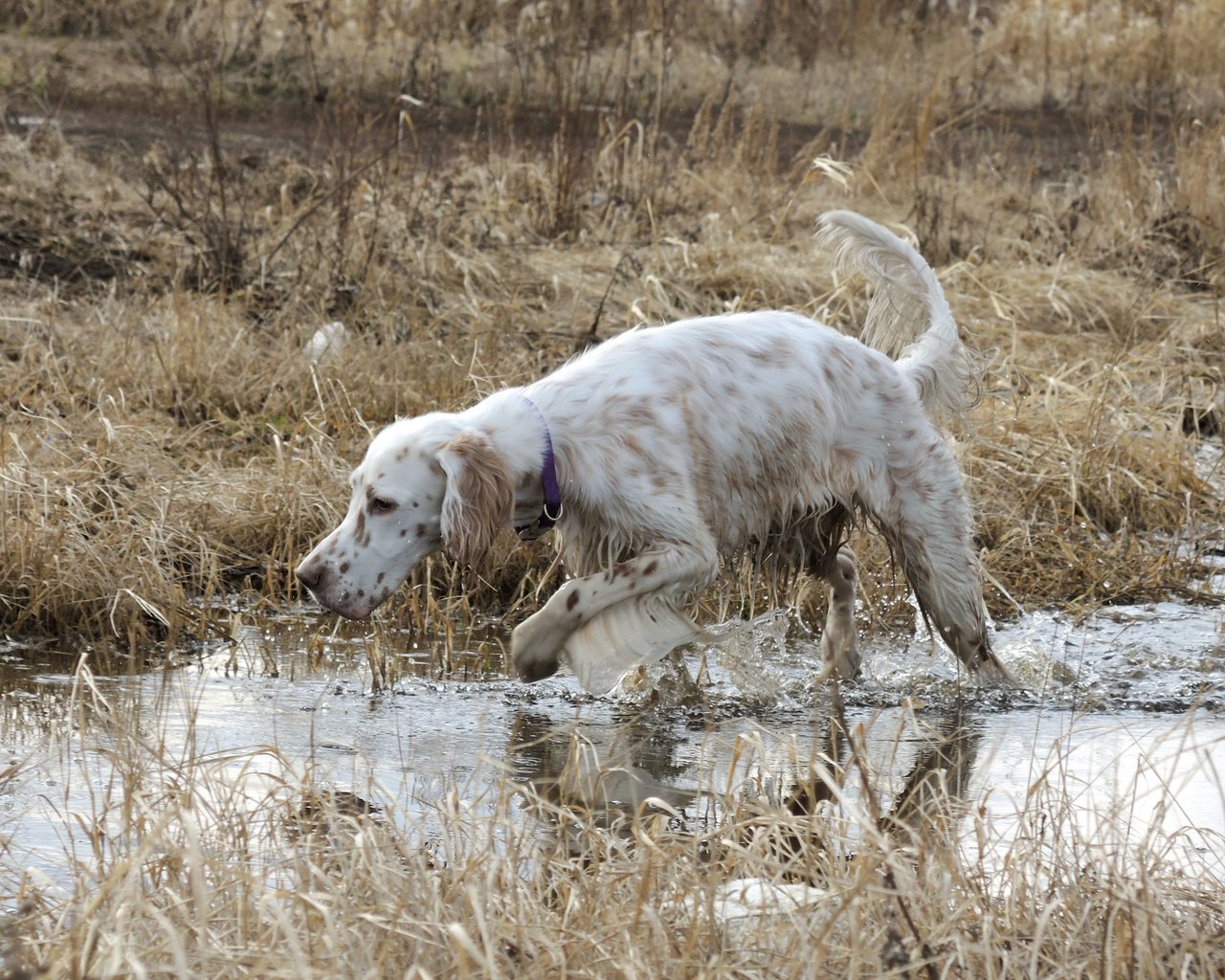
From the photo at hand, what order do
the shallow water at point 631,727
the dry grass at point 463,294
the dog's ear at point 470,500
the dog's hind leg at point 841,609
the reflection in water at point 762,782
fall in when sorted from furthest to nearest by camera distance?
the dry grass at point 463,294 → the dog's hind leg at point 841,609 → the dog's ear at point 470,500 → the shallow water at point 631,727 → the reflection in water at point 762,782

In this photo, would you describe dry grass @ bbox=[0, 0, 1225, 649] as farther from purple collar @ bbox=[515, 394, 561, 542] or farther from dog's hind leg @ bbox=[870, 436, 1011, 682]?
purple collar @ bbox=[515, 394, 561, 542]

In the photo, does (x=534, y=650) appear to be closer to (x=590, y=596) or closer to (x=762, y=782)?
(x=590, y=596)

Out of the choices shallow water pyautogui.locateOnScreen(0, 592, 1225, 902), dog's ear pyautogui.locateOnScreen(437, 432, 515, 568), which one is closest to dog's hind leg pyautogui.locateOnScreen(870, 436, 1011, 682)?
shallow water pyautogui.locateOnScreen(0, 592, 1225, 902)

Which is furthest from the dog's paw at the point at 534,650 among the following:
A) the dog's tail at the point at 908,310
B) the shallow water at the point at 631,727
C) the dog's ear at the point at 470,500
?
the dog's tail at the point at 908,310

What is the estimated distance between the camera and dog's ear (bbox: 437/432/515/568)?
3605 mm

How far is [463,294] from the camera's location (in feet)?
23.5

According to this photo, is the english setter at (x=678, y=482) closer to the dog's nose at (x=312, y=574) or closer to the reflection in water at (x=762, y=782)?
the dog's nose at (x=312, y=574)

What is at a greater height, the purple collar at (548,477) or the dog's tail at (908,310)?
the dog's tail at (908,310)

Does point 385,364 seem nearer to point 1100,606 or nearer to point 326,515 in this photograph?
point 326,515

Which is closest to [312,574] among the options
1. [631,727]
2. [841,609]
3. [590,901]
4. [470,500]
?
[470,500]

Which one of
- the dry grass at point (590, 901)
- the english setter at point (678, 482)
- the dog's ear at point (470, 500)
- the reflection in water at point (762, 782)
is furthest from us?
the english setter at point (678, 482)

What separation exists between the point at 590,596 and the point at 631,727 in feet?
1.23

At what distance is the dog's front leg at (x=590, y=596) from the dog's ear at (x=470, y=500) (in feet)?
0.84

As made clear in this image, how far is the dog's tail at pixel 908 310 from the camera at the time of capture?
4652mm
